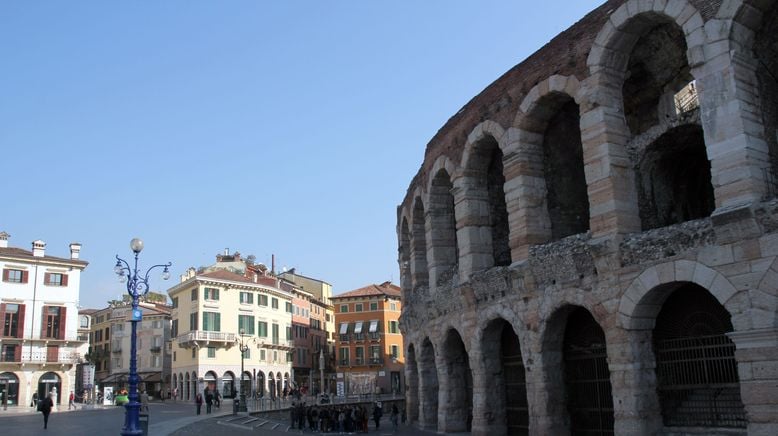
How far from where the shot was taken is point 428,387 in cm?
2509

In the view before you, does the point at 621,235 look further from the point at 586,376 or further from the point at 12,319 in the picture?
the point at 12,319

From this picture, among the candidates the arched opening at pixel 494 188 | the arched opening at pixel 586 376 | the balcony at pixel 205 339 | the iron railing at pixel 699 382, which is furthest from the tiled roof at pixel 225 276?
the iron railing at pixel 699 382

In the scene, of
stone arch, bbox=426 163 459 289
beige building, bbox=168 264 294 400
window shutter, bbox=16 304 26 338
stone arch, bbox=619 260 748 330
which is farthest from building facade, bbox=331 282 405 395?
stone arch, bbox=619 260 748 330

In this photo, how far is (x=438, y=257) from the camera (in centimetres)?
2278

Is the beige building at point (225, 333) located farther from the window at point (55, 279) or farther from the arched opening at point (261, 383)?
the window at point (55, 279)

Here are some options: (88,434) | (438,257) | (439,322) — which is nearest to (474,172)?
(438,257)

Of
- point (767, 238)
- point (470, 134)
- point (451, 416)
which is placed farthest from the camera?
point (451, 416)

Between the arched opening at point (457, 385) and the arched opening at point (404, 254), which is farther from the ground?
the arched opening at point (404, 254)

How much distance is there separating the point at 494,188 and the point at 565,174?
273 centimetres

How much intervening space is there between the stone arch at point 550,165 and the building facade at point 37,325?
3942cm

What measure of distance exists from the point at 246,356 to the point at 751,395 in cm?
4788

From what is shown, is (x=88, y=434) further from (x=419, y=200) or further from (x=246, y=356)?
(x=246, y=356)

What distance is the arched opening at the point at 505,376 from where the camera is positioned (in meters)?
19.3

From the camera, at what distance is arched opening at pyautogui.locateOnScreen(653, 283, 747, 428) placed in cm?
1330
